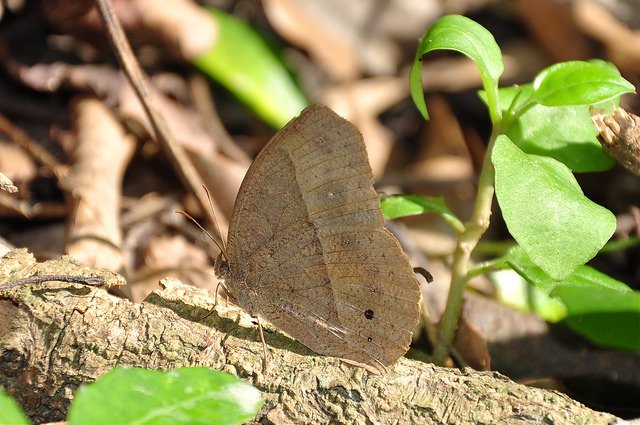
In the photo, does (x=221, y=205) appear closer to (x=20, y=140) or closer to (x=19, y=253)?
(x=20, y=140)

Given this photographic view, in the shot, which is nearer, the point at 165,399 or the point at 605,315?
the point at 165,399

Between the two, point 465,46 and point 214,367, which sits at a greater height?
point 465,46

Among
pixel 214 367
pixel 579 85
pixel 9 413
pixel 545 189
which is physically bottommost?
pixel 9 413

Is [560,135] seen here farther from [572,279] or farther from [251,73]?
[251,73]

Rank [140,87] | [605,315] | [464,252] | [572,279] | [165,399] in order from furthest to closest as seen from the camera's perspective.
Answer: [140,87] < [605,315] < [464,252] < [572,279] < [165,399]

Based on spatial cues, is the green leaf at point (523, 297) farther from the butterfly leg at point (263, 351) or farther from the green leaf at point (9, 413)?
the green leaf at point (9, 413)

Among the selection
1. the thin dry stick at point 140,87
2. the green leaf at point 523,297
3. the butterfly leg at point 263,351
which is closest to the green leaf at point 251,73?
the thin dry stick at point 140,87

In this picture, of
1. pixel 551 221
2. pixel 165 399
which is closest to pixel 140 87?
pixel 165 399

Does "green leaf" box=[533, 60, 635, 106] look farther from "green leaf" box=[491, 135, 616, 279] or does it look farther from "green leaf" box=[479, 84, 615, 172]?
"green leaf" box=[491, 135, 616, 279]
